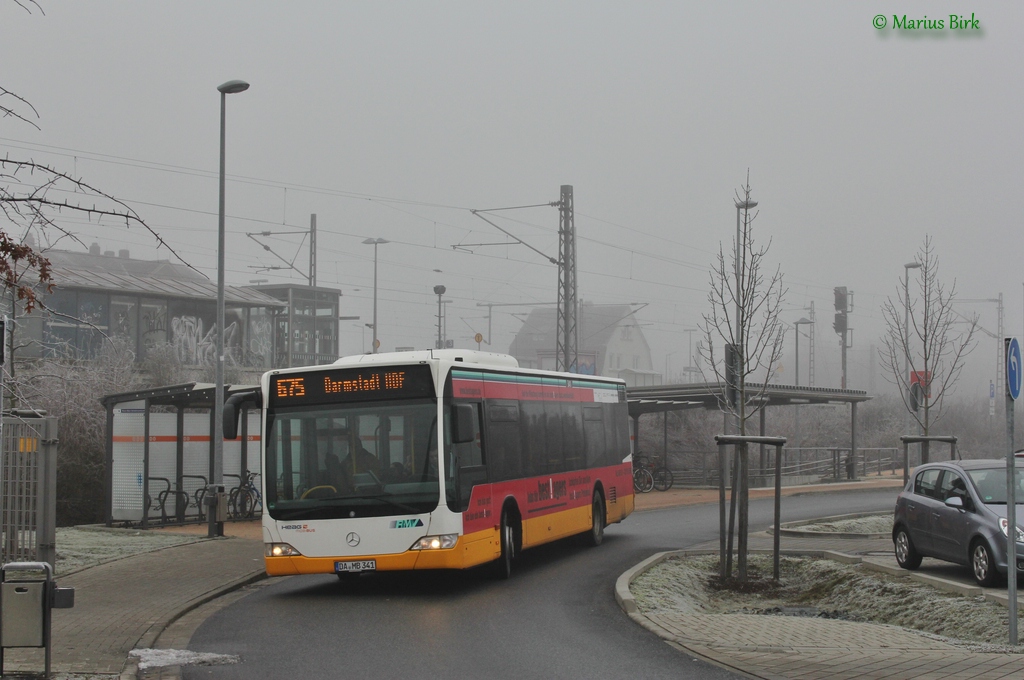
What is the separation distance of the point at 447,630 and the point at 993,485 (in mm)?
7090

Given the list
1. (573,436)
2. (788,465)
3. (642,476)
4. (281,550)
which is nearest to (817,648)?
(281,550)

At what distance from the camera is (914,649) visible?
977 centimetres

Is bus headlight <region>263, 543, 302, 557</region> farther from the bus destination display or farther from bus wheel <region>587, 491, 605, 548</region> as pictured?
bus wheel <region>587, 491, 605, 548</region>

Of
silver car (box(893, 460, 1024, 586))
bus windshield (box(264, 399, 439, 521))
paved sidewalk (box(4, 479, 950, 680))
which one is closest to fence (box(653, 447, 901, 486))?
paved sidewalk (box(4, 479, 950, 680))

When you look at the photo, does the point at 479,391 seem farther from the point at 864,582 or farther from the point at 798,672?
the point at 798,672

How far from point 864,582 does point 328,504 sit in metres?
6.60

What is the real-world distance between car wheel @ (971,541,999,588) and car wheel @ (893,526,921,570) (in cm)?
164

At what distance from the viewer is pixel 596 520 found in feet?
64.8

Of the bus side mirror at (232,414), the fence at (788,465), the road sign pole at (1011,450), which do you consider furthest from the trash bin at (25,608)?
the fence at (788,465)

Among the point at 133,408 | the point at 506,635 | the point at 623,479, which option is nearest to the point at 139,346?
the point at 133,408

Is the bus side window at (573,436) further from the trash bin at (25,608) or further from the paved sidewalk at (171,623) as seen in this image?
the trash bin at (25,608)

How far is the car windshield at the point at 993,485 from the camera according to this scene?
13.9 meters

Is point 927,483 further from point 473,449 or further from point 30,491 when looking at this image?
point 30,491

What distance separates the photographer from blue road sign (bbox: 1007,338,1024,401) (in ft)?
32.3
